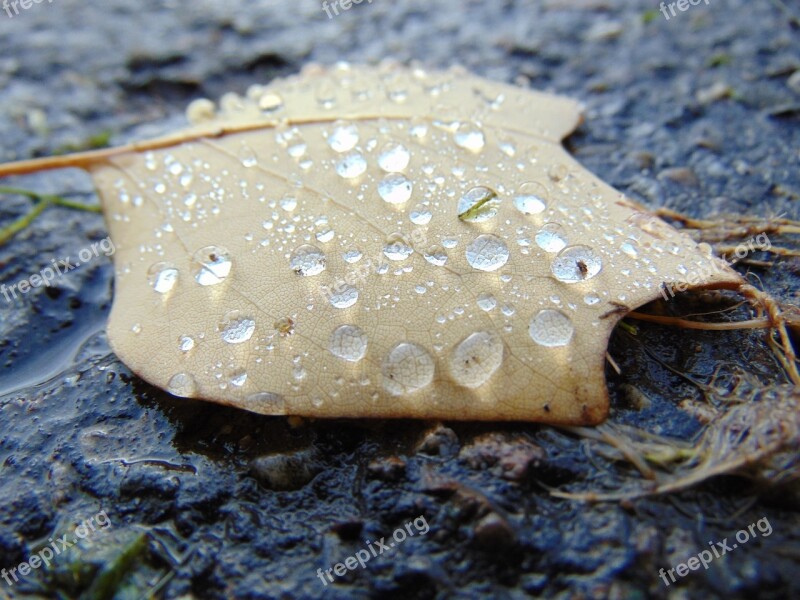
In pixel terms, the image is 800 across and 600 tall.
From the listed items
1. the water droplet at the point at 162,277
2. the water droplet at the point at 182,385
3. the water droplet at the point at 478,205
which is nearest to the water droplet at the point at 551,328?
the water droplet at the point at 478,205

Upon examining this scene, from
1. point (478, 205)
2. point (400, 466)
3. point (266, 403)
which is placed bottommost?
point (400, 466)

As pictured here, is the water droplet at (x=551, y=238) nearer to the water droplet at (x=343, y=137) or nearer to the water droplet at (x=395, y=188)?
the water droplet at (x=395, y=188)

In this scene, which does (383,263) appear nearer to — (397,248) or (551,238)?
(397,248)

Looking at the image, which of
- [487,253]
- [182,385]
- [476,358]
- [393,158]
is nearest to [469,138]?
[393,158]

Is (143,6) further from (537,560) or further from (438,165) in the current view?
(537,560)

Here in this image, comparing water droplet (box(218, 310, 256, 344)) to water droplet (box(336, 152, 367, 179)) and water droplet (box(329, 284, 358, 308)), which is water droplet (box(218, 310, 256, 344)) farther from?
water droplet (box(336, 152, 367, 179))

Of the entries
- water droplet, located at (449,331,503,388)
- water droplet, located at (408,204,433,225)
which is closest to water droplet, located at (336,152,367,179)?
water droplet, located at (408,204,433,225)
